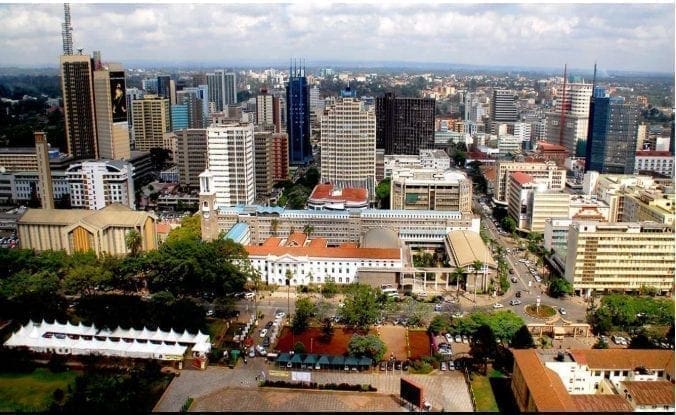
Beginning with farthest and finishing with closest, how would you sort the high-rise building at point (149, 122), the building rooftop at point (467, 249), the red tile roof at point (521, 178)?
1. the high-rise building at point (149, 122)
2. the red tile roof at point (521, 178)
3. the building rooftop at point (467, 249)

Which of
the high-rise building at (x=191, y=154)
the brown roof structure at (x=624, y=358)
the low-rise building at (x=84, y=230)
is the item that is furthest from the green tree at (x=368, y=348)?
the high-rise building at (x=191, y=154)

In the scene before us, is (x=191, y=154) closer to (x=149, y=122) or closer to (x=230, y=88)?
(x=149, y=122)

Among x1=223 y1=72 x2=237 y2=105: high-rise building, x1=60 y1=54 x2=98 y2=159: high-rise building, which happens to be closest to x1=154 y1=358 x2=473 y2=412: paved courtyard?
x1=60 y1=54 x2=98 y2=159: high-rise building

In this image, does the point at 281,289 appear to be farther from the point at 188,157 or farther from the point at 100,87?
the point at 100,87

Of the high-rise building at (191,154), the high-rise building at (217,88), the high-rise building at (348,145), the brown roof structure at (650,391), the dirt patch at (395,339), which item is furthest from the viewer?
the high-rise building at (217,88)

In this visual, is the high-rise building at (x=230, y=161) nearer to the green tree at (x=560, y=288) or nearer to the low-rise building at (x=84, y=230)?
the low-rise building at (x=84, y=230)

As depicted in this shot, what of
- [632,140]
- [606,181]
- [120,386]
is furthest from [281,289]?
[632,140]

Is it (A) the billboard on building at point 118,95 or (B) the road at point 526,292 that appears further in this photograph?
(A) the billboard on building at point 118,95

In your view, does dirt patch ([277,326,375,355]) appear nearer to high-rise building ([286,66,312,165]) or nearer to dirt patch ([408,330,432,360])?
dirt patch ([408,330,432,360])

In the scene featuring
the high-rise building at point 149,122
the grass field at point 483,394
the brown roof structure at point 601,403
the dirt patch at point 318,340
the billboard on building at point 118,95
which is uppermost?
the billboard on building at point 118,95
